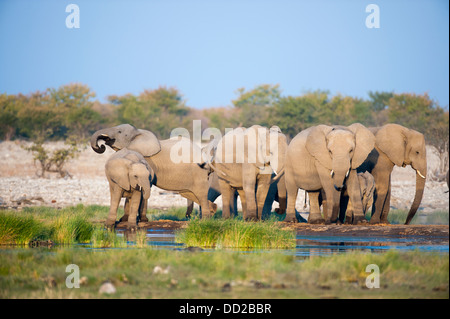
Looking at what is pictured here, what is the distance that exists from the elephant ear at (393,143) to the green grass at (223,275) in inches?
298

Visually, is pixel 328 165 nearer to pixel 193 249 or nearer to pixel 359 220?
pixel 359 220

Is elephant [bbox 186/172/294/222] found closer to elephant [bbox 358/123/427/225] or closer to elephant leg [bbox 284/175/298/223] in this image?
elephant leg [bbox 284/175/298/223]

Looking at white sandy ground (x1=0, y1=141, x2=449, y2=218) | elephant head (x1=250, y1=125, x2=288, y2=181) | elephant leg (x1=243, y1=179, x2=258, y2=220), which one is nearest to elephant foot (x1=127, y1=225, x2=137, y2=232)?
elephant leg (x1=243, y1=179, x2=258, y2=220)

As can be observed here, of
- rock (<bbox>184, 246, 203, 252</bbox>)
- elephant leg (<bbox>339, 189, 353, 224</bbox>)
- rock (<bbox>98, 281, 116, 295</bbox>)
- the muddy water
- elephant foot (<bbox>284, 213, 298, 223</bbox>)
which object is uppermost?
elephant leg (<bbox>339, 189, 353, 224</bbox>)

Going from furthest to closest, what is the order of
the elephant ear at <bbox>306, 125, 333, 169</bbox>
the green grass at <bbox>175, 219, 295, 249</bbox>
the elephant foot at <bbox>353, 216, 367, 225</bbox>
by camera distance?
the elephant ear at <bbox>306, 125, 333, 169</bbox>
the elephant foot at <bbox>353, 216, 367, 225</bbox>
the green grass at <bbox>175, 219, 295, 249</bbox>

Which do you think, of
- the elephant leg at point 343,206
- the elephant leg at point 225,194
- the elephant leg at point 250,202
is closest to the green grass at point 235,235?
the elephant leg at point 250,202

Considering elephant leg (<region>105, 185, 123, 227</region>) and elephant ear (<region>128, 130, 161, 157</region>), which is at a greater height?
elephant ear (<region>128, 130, 161, 157</region>)

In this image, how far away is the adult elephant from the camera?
65.6ft

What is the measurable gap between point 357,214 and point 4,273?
9.27 m

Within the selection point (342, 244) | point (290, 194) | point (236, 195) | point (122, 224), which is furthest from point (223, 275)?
point (236, 195)

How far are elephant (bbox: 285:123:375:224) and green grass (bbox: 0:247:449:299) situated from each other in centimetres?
612
